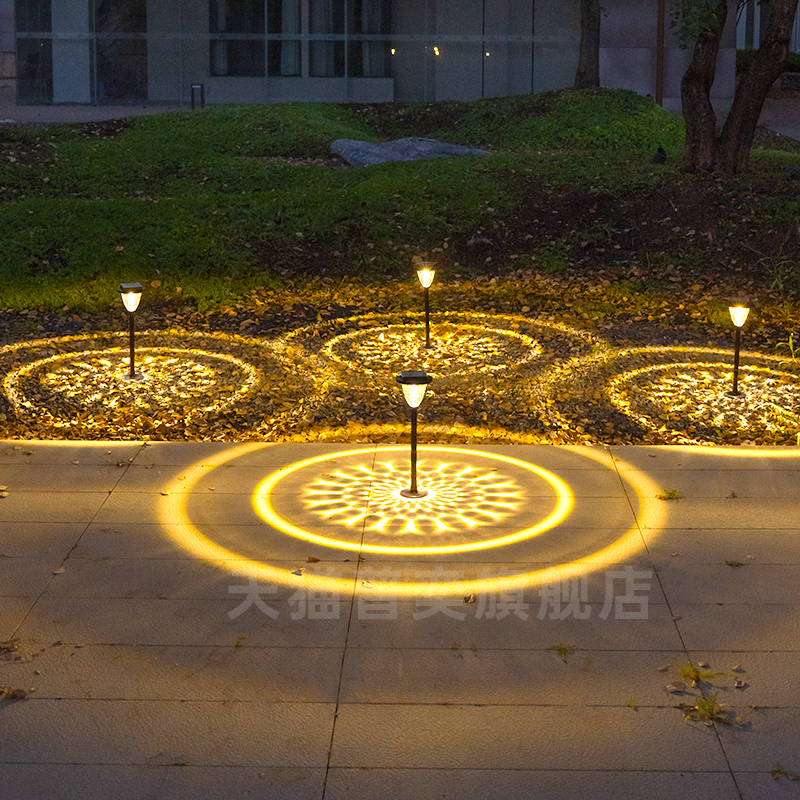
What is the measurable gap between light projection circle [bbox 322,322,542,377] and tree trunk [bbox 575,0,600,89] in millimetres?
16709

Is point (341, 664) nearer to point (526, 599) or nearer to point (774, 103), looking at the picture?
point (526, 599)

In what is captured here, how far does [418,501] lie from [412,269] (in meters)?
7.76

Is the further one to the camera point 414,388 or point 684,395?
point 684,395

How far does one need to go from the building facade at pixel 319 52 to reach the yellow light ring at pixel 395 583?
25.2 meters

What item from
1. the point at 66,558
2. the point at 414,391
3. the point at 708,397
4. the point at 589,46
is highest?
the point at 589,46

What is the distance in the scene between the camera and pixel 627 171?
55.1ft

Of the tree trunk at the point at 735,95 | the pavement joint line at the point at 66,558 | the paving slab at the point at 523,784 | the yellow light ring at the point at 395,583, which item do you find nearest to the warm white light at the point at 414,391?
the yellow light ring at the point at 395,583

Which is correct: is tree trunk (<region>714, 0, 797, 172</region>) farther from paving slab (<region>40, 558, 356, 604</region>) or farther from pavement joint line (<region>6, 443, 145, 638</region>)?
paving slab (<region>40, 558, 356, 604</region>)

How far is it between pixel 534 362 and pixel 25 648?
254 inches

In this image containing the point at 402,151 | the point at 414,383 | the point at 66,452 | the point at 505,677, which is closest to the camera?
the point at 505,677

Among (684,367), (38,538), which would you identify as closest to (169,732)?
(38,538)

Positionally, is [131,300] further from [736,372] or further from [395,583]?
[736,372]

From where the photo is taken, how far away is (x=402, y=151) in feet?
66.3

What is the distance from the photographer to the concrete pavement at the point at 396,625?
13.6 ft
